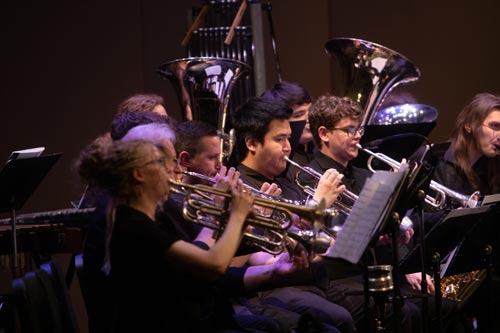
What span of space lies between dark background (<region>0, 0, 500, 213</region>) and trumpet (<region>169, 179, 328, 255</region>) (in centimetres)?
338

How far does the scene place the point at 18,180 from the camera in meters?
4.37

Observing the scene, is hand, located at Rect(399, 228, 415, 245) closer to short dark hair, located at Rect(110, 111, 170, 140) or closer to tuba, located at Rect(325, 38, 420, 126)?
tuba, located at Rect(325, 38, 420, 126)

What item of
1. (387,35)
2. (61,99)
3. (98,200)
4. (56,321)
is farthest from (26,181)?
(387,35)

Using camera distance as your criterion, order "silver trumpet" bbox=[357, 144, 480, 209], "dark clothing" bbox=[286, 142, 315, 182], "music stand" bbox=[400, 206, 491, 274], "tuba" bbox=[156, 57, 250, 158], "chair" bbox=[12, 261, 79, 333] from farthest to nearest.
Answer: "tuba" bbox=[156, 57, 250, 158], "dark clothing" bbox=[286, 142, 315, 182], "silver trumpet" bbox=[357, 144, 480, 209], "music stand" bbox=[400, 206, 491, 274], "chair" bbox=[12, 261, 79, 333]

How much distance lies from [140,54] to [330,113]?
2.37 metres

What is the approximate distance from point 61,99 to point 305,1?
2165 mm

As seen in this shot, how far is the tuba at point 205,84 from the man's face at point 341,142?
647 mm

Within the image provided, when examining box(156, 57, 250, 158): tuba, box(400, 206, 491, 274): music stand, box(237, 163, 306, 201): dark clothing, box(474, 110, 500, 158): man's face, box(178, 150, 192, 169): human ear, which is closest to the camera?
box(400, 206, 491, 274): music stand

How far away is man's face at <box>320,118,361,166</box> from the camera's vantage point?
480 centimetres

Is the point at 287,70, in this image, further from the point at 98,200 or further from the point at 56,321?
the point at 56,321

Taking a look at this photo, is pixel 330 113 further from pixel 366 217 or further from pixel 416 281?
pixel 366 217

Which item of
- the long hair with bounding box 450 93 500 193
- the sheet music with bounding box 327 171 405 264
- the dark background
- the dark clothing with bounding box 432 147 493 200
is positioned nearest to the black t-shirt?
the sheet music with bounding box 327 171 405 264

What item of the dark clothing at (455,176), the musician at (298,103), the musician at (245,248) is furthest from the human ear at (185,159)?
the dark clothing at (455,176)

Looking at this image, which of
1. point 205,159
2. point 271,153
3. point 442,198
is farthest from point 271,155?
point 442,198
